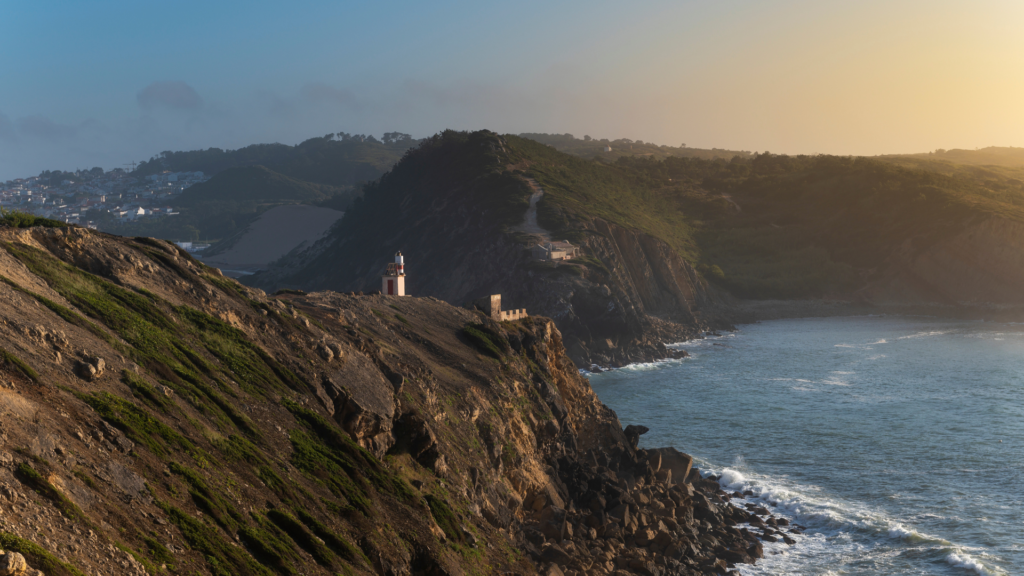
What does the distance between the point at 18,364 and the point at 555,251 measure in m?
83.9

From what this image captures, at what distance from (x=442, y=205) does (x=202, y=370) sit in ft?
346

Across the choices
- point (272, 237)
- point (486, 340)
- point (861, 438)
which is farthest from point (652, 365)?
point (272, 237)

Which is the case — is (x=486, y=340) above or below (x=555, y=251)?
below

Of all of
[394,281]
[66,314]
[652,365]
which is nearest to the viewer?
[66,314]

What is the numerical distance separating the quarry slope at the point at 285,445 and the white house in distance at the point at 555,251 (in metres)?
57.7

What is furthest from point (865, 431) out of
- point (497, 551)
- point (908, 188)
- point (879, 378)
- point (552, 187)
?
point (908, 188)

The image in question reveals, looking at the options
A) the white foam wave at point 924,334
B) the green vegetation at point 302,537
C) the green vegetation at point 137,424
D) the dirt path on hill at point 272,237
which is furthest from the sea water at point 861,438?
the dirt path on hill at point 272,237

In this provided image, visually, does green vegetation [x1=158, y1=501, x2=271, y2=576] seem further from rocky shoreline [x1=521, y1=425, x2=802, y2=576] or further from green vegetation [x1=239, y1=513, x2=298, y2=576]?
rocky shoreline [x1=521, y1=425, x2=802, y2=576]

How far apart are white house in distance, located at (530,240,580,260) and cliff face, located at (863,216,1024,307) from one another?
61281mm

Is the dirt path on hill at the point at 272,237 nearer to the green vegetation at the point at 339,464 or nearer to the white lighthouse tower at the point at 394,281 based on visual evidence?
the white lighthouse tower at the point at 394,281

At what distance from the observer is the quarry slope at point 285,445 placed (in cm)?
Result: 1290

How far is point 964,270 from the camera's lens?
124562mm

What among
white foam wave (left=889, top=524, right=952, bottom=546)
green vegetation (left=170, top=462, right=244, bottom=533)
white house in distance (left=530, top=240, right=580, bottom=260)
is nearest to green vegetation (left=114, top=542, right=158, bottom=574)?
green vegetation (left=170, top=462, right=244, bottom=533)

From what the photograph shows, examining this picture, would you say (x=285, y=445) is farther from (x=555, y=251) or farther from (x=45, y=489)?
(x=555, y=251)
